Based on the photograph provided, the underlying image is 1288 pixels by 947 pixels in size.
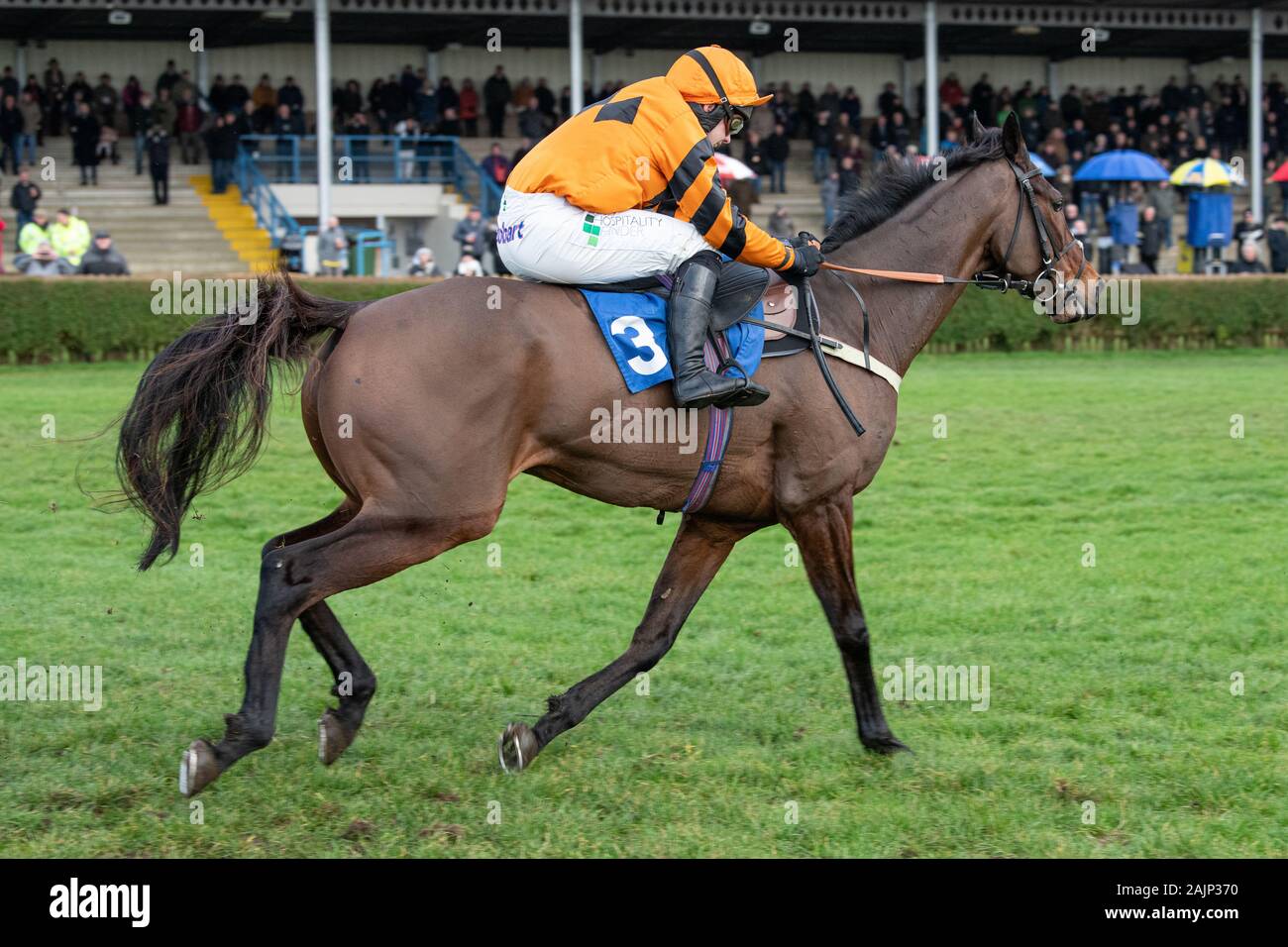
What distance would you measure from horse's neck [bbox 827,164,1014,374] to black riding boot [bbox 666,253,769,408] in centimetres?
81

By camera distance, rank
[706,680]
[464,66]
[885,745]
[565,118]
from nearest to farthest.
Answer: [885,745]
[706,680]
[565,118]
[464,66]

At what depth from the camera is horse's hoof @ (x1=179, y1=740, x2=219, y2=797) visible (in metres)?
4.35

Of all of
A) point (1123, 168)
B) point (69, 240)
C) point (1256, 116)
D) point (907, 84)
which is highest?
point (907, 84)

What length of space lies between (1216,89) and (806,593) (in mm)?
30071

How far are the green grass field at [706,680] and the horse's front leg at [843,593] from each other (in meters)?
0.12

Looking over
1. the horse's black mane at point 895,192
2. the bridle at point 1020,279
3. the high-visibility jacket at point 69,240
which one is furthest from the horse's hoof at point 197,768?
the high-visibility jacket at point 69,240

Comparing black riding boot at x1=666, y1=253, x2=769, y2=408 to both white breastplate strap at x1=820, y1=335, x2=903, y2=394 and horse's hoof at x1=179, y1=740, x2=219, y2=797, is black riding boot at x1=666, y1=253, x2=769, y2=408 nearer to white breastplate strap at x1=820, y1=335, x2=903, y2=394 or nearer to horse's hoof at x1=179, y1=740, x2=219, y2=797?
white breastplate strap at x1=820, y1=335, x2=903, y2=394

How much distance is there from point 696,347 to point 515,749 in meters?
1.42

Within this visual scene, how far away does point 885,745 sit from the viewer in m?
5.01

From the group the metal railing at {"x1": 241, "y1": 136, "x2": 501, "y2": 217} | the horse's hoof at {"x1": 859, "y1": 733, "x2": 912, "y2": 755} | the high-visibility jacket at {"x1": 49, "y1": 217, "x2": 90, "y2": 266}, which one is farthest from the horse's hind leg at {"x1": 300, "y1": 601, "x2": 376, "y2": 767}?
the metal railing at {"x1": 241, "y1": 136, "x2": 501, "y2": 217}

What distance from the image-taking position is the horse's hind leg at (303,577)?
4.43 meters

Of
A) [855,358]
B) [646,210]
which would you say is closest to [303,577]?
Result: [646,210]
